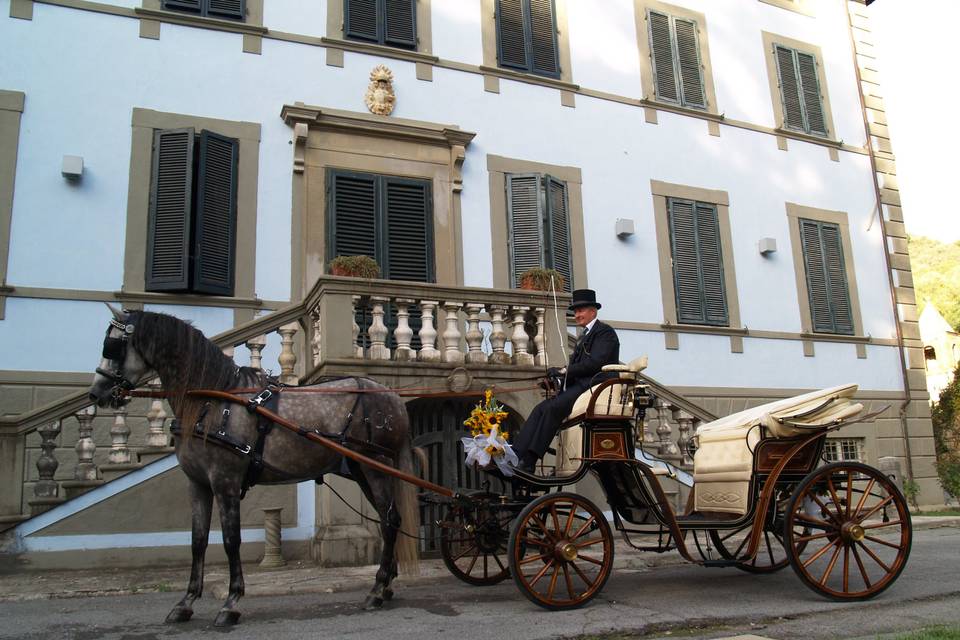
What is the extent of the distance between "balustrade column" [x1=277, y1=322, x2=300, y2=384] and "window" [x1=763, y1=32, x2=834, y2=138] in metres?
11.1

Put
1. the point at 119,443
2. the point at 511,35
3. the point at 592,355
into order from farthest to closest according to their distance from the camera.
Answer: the point at 511,35
the point at 119,443
the point at 592,355

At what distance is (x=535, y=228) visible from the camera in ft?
41.4

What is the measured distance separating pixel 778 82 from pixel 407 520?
13133 millimetres

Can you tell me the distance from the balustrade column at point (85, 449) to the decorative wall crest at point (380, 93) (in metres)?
6.09

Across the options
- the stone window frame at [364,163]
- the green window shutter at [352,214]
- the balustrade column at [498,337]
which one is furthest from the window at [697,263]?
the balustrade column at [498,337]

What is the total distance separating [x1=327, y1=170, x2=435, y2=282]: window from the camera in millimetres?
11750

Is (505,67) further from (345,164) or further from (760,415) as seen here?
(760,415)

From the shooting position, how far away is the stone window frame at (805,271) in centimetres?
1485

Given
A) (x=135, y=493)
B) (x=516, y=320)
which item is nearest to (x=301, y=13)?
(x=516, y=320)

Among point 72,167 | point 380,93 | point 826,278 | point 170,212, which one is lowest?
point 826,278

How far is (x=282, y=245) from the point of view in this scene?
11.3 metres

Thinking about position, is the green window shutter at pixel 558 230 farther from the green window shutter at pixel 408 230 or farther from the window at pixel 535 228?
the green window shutter at pixel 408 230

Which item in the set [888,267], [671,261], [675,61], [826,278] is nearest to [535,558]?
[671,261]

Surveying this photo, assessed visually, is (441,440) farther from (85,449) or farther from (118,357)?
(118,357)
